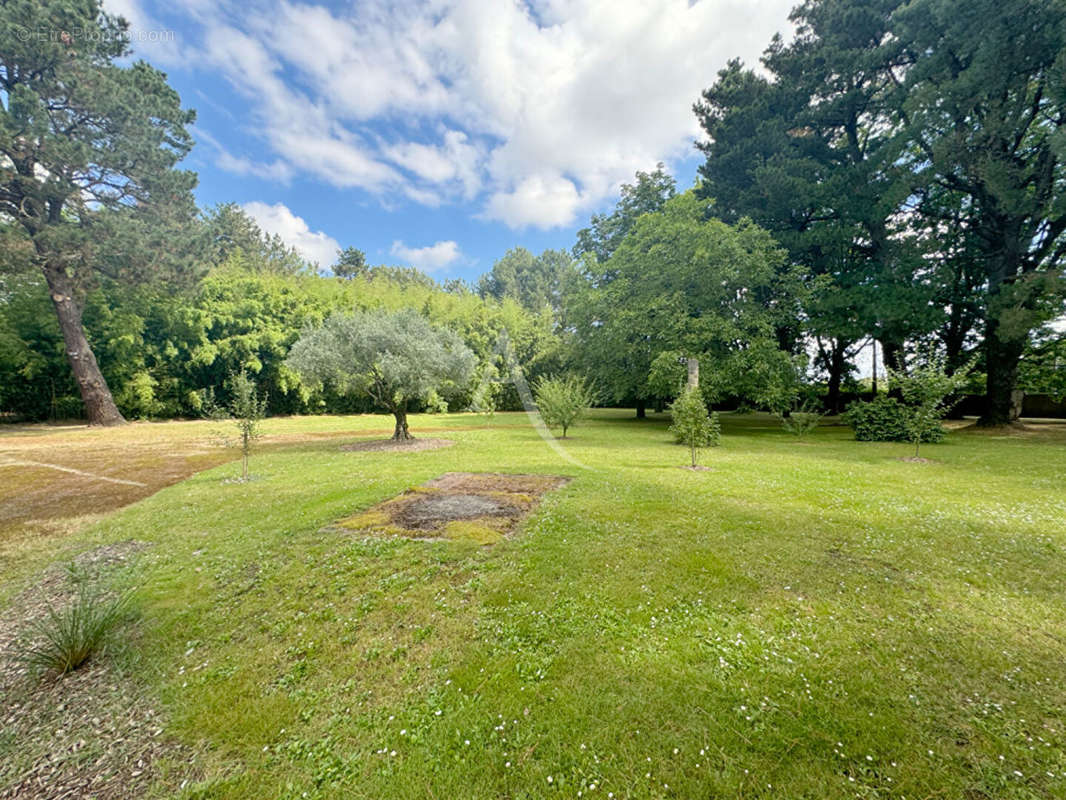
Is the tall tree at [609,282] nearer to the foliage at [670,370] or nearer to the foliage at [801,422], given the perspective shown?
the foliage at [670,370]

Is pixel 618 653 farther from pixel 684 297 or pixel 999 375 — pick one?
pixel 999 375

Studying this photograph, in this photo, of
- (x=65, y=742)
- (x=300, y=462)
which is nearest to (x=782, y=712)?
(x=65, y=742)

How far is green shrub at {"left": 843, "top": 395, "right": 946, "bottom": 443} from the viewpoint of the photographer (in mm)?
13156

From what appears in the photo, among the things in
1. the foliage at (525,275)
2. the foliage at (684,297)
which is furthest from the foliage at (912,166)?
the foliage at (525,275)

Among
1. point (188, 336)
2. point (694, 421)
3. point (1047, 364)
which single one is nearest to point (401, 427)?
point (694, 421)

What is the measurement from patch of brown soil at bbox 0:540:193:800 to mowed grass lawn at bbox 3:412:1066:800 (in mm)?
126

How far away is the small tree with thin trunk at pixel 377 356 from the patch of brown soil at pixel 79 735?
9568mm

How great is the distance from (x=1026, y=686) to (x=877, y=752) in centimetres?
129

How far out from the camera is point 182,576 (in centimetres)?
394

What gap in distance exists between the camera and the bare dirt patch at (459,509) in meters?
5.05

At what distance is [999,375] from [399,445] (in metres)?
22.5

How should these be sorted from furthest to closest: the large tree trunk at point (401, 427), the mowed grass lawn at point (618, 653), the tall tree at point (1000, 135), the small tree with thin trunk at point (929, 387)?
1. the large tree trunk at point (401, 427)
2. the tall tree at point (1000, 135)
3. the small tree with thin trunk at point (929, 387)
4. the mowed grass lawn at point (618, 653)

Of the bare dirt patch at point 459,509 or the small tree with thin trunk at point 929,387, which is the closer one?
the bare dirt patch at point 459,509

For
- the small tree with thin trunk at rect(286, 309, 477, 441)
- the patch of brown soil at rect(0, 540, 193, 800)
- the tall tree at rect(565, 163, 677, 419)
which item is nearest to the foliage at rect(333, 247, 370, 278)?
the tall tree at rect(565, 163, 677, 419)
